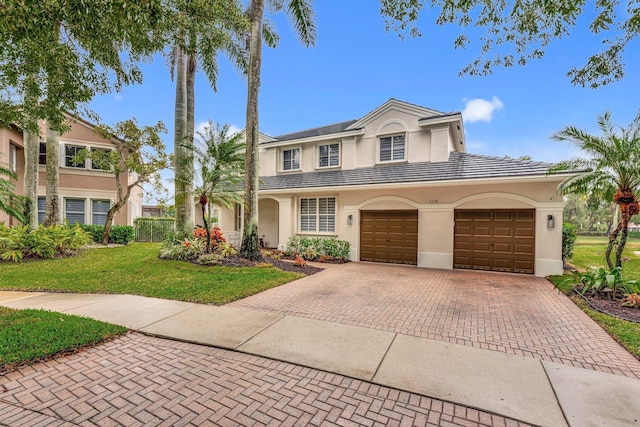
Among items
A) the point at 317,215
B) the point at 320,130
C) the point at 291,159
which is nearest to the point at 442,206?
the point at 317,215

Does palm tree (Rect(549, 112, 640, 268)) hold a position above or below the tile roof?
below

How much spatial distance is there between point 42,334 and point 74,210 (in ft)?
56.2

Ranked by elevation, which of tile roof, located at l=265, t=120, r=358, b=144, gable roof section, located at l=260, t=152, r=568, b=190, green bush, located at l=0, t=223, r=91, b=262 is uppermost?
tile roof, located at l=265, t=120, r=358, b=144

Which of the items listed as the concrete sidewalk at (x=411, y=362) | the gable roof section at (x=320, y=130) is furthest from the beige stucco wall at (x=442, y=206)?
the concrete sidewalk at (x=411, y=362)

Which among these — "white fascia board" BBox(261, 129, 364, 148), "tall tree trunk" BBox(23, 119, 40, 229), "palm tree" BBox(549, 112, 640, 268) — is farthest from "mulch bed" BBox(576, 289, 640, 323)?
"tall tree trunk" BBox(23, 119, 40, 229)

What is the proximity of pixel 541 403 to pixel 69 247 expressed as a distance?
15.6 metres

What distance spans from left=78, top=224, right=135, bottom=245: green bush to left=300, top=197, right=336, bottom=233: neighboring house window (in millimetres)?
11218

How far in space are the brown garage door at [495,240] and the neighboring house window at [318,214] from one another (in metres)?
5.38

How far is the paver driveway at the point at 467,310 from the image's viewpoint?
4152 mm

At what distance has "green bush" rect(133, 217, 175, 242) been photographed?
19.2 meters

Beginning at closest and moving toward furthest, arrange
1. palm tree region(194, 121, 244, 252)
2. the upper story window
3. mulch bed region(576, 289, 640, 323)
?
1. mulch bed region(576, 289, 640, 323)
2. palm tree region(194, 121, 244, 252)
3. the upper story window

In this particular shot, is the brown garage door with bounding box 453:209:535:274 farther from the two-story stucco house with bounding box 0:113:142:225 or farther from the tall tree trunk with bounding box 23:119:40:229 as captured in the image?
the two-story stucco house with bounding box 0:113:142:225

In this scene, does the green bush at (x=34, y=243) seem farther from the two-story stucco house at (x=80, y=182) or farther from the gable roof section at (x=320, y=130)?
the gable roof section at (x=320, y=130)

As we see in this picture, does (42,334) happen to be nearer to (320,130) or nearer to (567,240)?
(320,130)
